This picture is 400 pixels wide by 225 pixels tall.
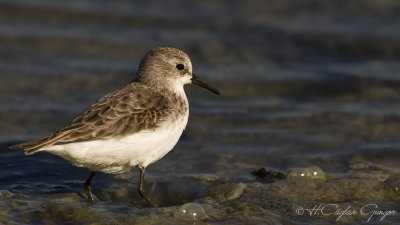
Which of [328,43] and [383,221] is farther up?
[328,43]

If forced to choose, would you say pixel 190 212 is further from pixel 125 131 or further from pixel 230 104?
pixel 230 104

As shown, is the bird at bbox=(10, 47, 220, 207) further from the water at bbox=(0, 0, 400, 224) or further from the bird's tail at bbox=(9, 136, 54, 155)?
the water at bbox=(0, 0, 400, 224)

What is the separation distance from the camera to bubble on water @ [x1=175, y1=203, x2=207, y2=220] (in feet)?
20.3

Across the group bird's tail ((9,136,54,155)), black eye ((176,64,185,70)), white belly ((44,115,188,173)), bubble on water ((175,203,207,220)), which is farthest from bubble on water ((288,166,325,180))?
bird's tail ((9,136,54,155))

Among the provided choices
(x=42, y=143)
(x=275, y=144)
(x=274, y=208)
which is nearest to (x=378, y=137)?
(x=275, y=144)

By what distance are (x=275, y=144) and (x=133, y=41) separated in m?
4.03

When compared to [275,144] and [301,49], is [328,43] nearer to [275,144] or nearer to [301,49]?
[301,49]

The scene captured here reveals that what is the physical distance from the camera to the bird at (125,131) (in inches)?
229

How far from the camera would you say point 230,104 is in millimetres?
9750

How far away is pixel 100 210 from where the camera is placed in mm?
6336

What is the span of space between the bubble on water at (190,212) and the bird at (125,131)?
0.48 m

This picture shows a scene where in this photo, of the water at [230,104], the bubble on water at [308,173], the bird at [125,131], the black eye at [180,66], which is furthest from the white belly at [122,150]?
the bubble on water at [308,173]

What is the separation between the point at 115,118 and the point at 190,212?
3.65 feet

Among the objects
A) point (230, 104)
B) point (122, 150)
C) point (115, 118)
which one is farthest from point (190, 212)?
point (230, 104)
